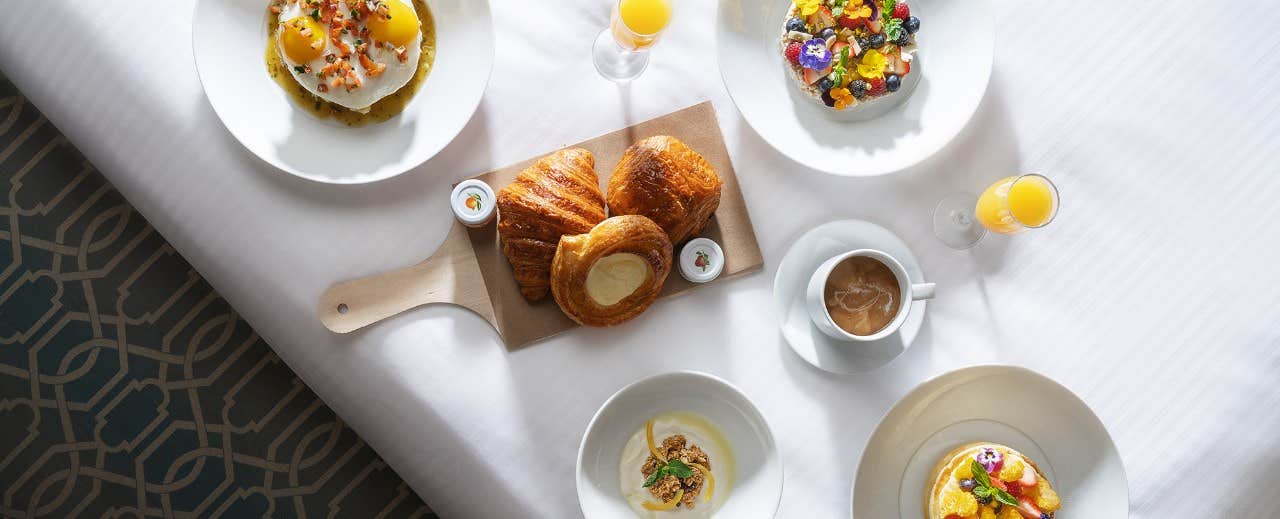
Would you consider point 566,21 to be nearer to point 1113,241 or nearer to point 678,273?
point 678,273

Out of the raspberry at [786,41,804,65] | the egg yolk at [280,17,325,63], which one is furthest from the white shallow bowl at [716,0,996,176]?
the egg yolk at [280,17,325,63]

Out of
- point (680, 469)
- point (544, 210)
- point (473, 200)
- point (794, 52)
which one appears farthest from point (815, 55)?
point (680, 469)

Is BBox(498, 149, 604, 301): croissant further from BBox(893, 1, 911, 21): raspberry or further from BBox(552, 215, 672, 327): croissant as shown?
BBox(893, 1, 911, 21): raspberry

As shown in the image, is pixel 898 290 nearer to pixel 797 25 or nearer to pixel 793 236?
pixel 793 236

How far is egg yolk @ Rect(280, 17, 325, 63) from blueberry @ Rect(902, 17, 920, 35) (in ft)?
3.50

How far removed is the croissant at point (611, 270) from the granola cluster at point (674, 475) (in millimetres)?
242

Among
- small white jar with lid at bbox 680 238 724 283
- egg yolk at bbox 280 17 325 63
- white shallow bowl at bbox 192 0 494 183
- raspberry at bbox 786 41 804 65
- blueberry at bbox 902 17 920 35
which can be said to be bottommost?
small white jar with lid at bbox 680 238 724 283

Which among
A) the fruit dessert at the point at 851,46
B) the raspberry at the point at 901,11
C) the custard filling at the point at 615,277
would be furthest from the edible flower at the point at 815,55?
the custard filling at the point at 615,277

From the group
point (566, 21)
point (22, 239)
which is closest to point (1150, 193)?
point (566, 21)

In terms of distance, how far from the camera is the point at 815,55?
4.95ft

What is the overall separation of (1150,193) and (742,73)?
81cm

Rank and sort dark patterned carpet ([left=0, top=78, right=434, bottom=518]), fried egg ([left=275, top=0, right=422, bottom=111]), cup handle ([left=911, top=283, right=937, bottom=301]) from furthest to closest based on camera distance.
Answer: dark patterned carpet ([left=0, top=78, right=434, bottom=518]) → fried egg ([left=275, top=0, right=422, bottom=111]) → cup handle ([left=911, top=283, right=937, bottom=301])

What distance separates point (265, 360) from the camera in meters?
2.13

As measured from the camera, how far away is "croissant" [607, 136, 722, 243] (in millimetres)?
1447
